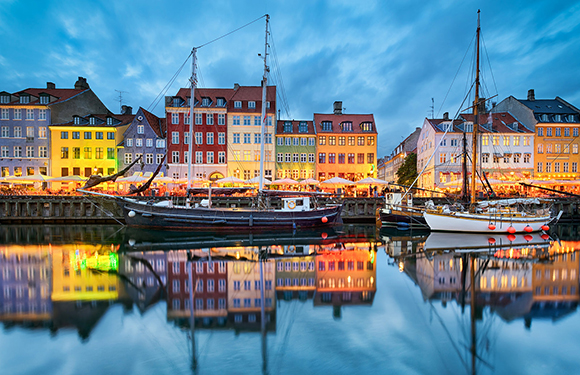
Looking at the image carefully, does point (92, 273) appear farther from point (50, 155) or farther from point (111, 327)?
point (50, 155)

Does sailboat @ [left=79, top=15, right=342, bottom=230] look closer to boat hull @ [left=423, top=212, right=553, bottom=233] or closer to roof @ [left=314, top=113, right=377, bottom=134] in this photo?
boat hull @ [left=423, top=212, right=553, bottom=233]

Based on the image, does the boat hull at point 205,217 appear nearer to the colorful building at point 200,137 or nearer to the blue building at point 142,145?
the colorful building at point 200,137

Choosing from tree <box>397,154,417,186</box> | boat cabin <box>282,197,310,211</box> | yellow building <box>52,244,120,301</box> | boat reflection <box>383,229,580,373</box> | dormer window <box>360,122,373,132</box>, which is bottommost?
boat reflection <box>383,229,580,373</box>

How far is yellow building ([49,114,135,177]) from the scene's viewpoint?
151 ft

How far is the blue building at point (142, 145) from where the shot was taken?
46.0 m

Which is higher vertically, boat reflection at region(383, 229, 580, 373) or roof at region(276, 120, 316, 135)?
roof at region(276, 120, 316, 135)

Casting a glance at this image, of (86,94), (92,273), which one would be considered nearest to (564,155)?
(92,273)

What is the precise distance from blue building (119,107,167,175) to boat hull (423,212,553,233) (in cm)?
3515

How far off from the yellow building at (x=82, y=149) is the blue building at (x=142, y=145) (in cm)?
165

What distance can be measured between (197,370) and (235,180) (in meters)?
27.7

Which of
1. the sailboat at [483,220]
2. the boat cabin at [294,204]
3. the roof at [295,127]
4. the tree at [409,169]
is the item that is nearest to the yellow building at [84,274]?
the boat cabin at [294,204]

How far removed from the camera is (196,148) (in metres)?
46.4

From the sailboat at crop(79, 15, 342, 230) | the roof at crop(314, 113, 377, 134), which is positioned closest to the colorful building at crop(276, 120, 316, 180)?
the roof at crop(314, 113, 377, 134)

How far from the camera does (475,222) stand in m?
25.3
